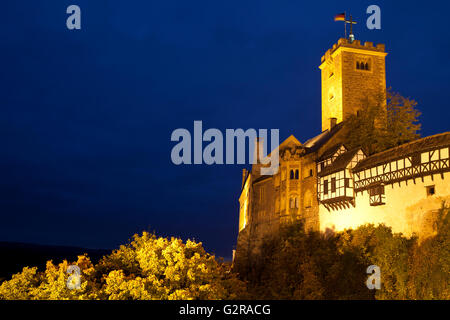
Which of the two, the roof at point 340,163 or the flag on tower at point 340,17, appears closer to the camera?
the roof at point 340,163

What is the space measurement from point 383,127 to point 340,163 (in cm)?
926

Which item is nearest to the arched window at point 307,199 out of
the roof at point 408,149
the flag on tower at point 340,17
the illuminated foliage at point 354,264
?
the illuminated foliage at point 354,264

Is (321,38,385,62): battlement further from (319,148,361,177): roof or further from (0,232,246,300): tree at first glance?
(0,232,246,300): tree

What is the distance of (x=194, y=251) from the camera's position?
1262 inches

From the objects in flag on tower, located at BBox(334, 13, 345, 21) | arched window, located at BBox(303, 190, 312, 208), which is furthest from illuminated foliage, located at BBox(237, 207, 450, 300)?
flag on tower, located at BBox(334, 13, 345, 21)

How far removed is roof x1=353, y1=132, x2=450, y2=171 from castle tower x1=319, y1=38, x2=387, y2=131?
794 inches

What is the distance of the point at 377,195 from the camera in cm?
3369

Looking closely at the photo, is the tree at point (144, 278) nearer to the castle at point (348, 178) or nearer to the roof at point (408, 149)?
the castle at point (348, 178)

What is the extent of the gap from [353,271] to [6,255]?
121 metres

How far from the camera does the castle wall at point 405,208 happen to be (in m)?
28.4

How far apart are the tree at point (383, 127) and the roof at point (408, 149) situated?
20.3 feet

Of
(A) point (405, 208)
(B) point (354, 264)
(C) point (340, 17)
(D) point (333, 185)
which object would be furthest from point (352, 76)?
(B) point (354, 264)

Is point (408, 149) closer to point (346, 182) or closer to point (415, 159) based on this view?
point (415, 159)
